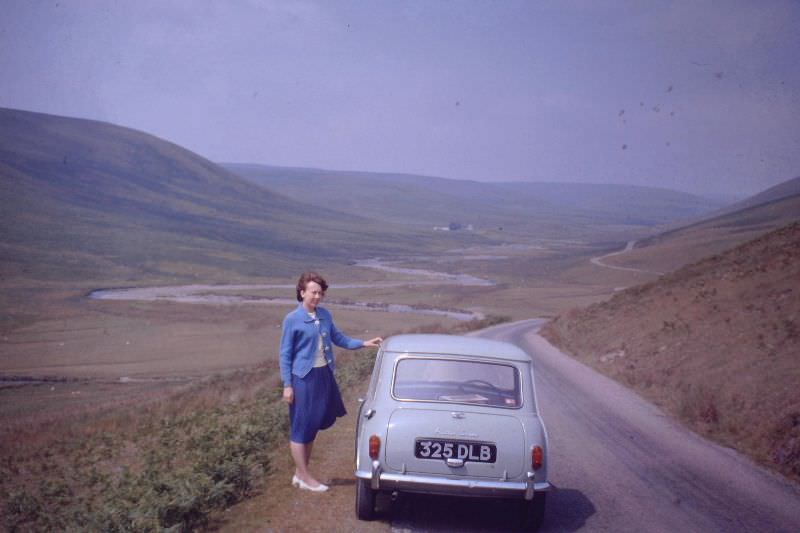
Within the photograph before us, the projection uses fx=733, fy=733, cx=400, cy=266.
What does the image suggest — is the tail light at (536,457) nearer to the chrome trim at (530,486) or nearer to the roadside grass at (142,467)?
the chrome trim at (530,486)

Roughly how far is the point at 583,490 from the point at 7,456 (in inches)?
552

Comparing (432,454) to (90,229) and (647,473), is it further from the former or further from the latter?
(90,229)

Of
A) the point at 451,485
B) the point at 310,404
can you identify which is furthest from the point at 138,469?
the point at 451,485

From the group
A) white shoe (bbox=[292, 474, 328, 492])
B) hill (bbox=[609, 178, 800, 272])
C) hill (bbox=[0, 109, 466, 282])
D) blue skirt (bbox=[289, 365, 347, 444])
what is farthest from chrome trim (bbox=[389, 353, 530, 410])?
Answer: hill (bbox=[0, 109, 466, 282])

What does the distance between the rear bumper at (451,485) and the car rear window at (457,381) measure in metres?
0.76

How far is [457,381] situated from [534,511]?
140cm

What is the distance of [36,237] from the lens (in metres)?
118

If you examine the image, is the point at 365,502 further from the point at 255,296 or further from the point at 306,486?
the point at 255,296

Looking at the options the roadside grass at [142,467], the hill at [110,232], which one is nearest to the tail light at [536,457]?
the roadside grass at [142,467]

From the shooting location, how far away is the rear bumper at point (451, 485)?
6445 millimetres

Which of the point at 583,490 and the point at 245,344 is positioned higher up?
the point at 583,490

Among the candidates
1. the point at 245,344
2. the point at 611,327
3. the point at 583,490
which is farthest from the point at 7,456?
the point at 245,344

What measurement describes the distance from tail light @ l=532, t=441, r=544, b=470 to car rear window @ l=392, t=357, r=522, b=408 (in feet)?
1.70

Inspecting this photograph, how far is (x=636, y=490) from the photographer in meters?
8.60
